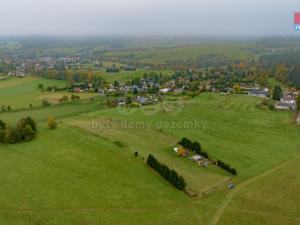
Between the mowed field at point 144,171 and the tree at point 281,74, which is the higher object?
the tree at point 281,74

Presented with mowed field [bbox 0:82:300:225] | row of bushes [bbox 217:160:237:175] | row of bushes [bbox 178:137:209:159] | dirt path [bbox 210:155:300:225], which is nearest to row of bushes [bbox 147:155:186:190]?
mowed field [bbox 0:82:300:225]

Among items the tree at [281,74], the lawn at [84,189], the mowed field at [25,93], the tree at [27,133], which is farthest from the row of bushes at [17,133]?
the tree at [281,74]

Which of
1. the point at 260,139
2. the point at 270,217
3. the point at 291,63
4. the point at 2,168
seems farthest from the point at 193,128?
the point at 291,63

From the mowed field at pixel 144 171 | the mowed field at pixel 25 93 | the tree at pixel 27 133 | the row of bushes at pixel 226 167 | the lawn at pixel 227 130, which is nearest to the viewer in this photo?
the mowed field at pixel 144 171

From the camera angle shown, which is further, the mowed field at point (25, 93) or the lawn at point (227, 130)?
the mowed field at point (25, 93)

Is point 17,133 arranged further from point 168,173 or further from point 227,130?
point 227,130

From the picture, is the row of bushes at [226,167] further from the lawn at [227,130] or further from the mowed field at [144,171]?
the lawn at [227,130]

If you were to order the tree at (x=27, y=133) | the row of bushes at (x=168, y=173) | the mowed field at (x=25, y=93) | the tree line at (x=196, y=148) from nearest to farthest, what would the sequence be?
the row of bushes at (x=168, y=173) → the tree line at (x=196, y=148) → the tree at (x=27, y=133) → the mowed field at (x=25, y=93)

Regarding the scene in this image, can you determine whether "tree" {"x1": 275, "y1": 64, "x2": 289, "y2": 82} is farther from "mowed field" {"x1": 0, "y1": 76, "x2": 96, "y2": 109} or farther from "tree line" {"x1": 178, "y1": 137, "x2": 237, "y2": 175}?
"tree line" {"x1": 178, "y1": 137, "x2": 237, "y2": 175}
